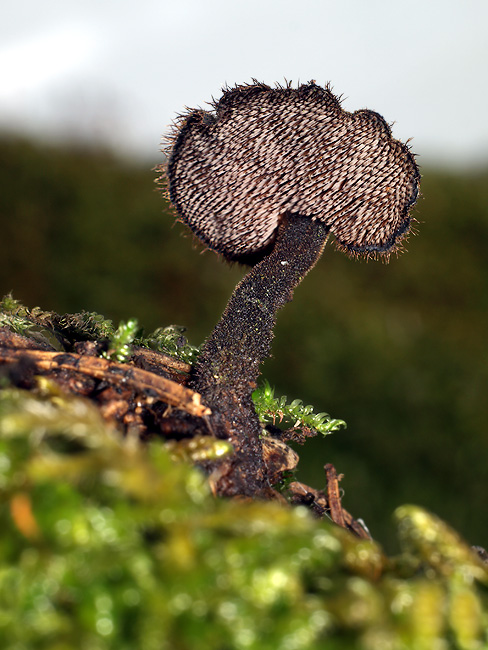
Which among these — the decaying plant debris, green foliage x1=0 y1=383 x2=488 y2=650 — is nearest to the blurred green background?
the decaying plant debris

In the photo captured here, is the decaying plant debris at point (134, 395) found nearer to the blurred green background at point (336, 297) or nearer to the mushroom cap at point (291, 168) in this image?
the mushroom cap at point (291, 168)

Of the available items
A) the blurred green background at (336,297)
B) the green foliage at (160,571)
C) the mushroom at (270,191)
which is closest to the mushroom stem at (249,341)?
the mushroom at (270,191)

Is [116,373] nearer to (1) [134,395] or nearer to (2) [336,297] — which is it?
(1) [134,395]

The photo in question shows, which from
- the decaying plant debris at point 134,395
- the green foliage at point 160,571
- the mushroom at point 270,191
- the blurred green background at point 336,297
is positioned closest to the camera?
the green foliage at point 160,571

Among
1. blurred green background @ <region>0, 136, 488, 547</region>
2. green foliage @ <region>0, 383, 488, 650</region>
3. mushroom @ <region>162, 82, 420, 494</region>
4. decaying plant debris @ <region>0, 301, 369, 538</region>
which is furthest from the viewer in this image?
blurred green background @ <region>0, 136, 488, 547</region>

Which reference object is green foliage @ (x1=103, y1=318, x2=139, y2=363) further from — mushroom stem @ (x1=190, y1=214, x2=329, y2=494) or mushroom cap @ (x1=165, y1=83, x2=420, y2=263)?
mushroom cap @ (x1=165, y1=83, x2=420, y2=263)

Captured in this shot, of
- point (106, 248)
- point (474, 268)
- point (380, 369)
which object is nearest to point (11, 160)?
point (106, 248)

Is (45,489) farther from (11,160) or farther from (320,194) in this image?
(11,160)
